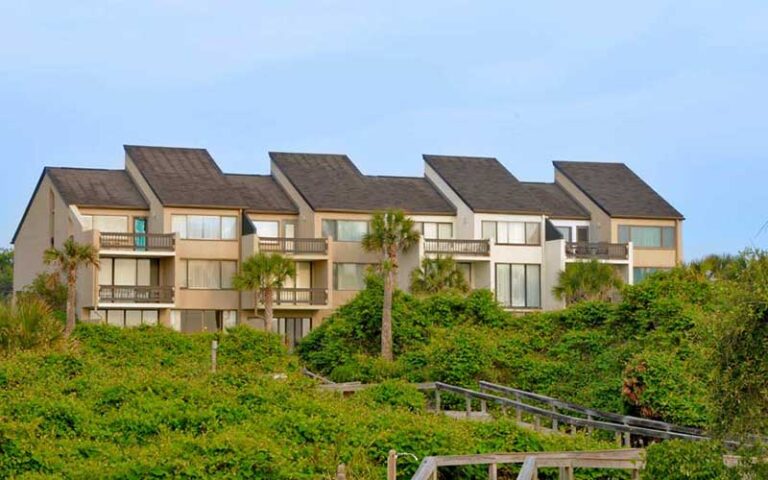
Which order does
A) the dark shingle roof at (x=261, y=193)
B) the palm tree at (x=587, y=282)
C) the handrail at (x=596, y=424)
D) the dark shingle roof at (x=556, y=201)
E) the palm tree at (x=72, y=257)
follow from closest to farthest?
1. the handrail at (x=596, y=424)
2. the palm tree at (x=72, y=257)
3. the palm tree at (x=587, y=282)
4. the dark shingle roof at (x=261, y=193)
5. the dark shingle roof at (x=556, y=201)

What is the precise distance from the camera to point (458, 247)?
60.5 meters

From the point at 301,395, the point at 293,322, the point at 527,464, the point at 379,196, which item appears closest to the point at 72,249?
the point at 293,322

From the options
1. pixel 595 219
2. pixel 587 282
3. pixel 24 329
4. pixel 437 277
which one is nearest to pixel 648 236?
pixel 595 219

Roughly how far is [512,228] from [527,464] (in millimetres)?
43492

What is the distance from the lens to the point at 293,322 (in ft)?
195

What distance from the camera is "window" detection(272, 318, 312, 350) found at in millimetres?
59125

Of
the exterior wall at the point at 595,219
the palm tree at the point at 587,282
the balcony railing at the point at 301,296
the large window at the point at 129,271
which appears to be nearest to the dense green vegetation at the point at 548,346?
the balcony railing at the point at 301,296

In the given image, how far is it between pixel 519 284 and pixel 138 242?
16976 millimetres

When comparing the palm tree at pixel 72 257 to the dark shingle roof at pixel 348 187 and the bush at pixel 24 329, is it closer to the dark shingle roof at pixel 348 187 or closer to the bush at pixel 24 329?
the dark shingle roof at pixel 348 187

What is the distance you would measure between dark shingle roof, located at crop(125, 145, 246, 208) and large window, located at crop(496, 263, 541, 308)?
1191 centimetres

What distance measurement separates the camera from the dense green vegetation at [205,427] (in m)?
24.0

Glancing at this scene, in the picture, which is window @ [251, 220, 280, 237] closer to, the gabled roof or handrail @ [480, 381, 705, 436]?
the gabled roof

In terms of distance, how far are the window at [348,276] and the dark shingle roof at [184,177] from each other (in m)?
5.00

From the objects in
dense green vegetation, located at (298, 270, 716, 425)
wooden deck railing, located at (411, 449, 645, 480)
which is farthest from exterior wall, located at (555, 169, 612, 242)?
wooden deck railing, located at (411, 449, 645, 480)
